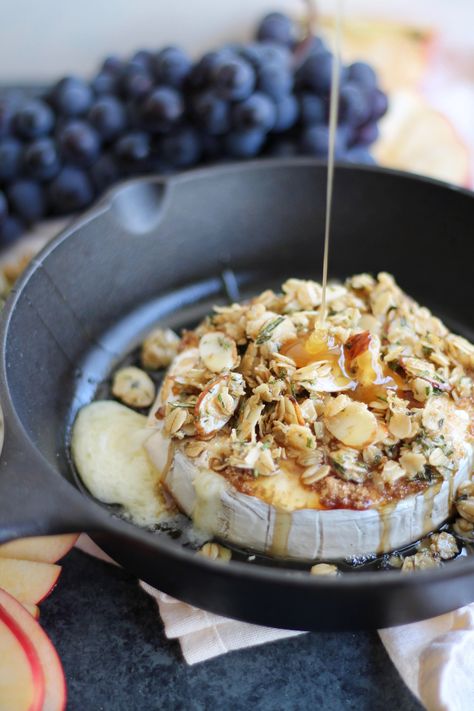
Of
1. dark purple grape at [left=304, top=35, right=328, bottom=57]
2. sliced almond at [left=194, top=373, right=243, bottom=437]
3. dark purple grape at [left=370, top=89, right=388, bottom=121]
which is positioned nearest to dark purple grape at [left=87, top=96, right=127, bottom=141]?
dark purple grape at [left=304, top=35, right=328, bottom=57]

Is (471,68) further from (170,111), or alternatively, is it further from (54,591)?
(54,591)

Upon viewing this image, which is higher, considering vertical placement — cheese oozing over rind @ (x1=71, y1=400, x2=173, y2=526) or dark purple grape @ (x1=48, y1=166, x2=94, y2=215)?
dark purple grape @ (x1=48, y1=166, x2=94, y2=215)

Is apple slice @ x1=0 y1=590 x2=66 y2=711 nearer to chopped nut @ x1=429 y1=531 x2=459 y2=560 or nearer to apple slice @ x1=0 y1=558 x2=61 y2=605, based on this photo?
apple slice @ x1=0 y1=558 x2=61 y2=605

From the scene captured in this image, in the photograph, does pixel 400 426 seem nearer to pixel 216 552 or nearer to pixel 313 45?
pixel 216 552

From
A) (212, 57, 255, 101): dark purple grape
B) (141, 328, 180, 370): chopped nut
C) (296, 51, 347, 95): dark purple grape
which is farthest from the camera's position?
(296, 51, 347, 95): dark purple grape

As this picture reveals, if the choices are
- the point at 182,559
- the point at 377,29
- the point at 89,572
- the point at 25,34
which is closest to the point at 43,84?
the point at 25,34

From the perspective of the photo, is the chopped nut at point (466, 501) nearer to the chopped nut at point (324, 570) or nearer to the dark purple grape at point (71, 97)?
the chopped nut at point (324, 570)

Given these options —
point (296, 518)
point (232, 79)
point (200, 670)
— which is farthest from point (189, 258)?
point (200, 670)
